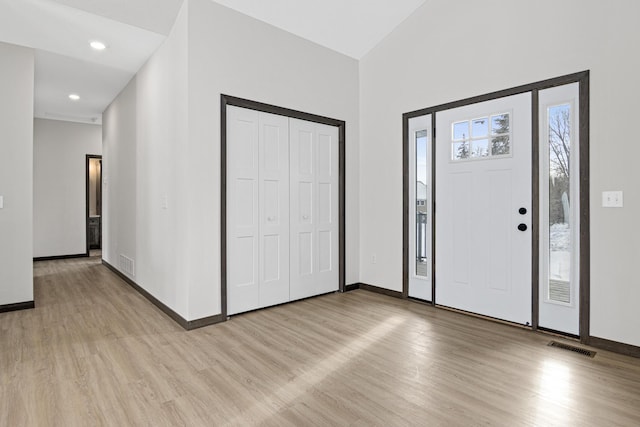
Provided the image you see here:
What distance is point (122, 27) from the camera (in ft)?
11.4

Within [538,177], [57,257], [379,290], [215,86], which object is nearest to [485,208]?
[538,177]

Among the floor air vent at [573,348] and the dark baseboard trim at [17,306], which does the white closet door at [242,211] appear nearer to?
the dark baseboard trim at [17,306]

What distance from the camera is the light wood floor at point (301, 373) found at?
1.96 meters

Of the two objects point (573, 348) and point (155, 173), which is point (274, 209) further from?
point (573, 348)

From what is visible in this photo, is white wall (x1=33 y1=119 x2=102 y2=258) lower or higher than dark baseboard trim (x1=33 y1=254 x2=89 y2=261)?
higher

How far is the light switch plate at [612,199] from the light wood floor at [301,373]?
1.14 meters

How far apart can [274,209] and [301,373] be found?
194 centimetres

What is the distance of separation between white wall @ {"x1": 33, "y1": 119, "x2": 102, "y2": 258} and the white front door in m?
7.02

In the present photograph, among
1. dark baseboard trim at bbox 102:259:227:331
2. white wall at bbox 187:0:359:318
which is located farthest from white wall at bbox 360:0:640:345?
dark baseboard trim at bbox 102:259:227:331

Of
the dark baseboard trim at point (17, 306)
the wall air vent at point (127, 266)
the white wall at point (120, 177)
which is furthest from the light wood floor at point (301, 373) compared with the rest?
the white wall at point (120, 177)

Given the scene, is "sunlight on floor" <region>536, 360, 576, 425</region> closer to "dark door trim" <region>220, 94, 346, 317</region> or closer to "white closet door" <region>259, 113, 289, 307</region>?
"white closet door" <region>259, 113, 289, 307</region>

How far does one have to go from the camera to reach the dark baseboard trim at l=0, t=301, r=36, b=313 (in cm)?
382

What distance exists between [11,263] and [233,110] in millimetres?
2943

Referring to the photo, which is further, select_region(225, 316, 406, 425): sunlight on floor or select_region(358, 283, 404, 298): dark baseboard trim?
select_region(358, 283, 404, 298): dark baseboard trim
